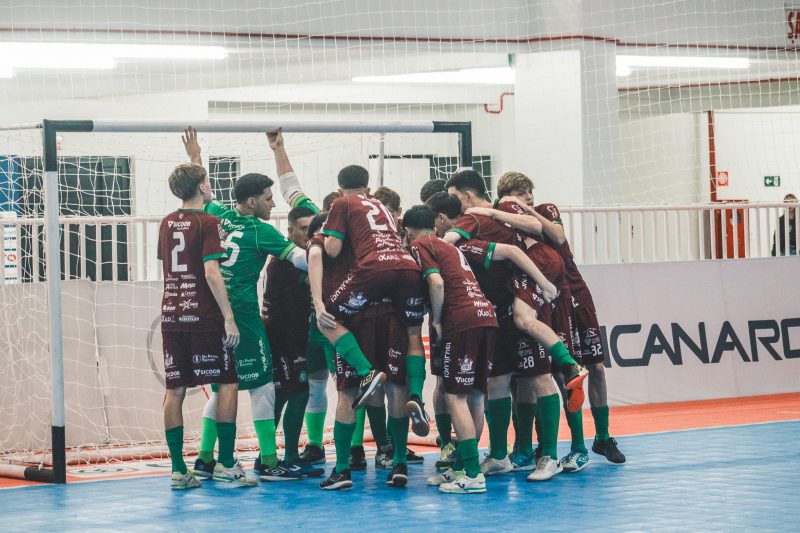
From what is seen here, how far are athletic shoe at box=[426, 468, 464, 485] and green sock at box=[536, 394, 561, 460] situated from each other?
25.9 inches

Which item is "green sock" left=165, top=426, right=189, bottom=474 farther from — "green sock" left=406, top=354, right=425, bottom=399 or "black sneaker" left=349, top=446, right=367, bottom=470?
"green sock" left=406, top=354, right=425, bottom=399

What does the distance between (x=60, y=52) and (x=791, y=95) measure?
39.9ft

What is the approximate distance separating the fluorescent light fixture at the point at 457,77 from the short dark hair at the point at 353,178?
35.3 feet

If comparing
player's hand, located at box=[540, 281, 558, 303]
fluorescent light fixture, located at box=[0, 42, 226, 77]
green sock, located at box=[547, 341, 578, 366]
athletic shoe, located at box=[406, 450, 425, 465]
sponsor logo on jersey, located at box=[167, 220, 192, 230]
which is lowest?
athletic shoe, located at box=[406, 450, 425, 465]

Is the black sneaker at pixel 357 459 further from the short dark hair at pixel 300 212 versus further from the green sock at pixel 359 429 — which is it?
the short dark hair at pixel 300 212

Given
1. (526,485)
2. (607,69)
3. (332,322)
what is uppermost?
(607,69)

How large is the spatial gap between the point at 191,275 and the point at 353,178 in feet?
4.12

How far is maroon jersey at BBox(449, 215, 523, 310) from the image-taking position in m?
7.92

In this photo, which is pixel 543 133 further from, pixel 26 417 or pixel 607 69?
pixel 26 417

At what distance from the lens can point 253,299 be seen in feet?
25.9

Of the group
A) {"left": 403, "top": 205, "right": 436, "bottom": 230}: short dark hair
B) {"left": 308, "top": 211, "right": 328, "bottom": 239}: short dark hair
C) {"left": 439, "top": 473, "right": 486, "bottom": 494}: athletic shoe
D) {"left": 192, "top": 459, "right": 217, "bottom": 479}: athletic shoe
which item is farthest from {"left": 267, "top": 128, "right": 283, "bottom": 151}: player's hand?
{"left": 439, "top": 473, "right": 486, "bottom": 494}: athletic shoe

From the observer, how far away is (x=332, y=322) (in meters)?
7.44

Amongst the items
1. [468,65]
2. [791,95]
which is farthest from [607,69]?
[791,95]

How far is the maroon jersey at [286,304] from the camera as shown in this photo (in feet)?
26.8
